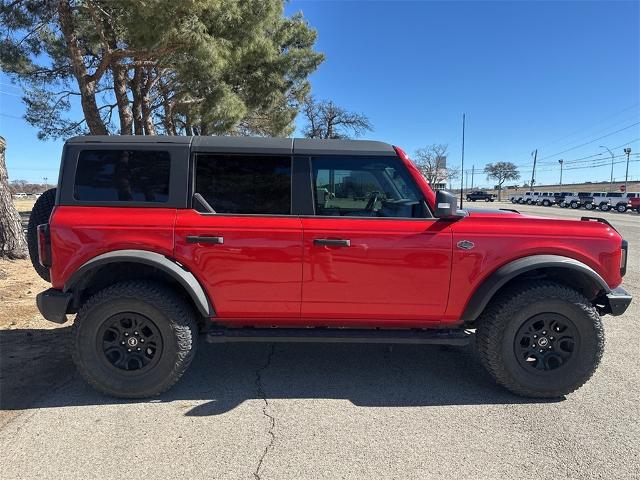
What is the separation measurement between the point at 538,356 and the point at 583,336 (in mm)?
361

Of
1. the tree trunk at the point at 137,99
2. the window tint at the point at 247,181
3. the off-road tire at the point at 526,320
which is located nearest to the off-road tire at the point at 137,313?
the window tint at the point at 247,181

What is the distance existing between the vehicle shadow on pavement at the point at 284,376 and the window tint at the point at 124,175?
1546 mm

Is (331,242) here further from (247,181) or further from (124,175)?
(124,175)

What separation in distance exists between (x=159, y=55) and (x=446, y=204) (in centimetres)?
938

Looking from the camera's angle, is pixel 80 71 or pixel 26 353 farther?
pixel 80 71

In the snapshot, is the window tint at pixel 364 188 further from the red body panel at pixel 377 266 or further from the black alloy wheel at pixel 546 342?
the black alloy wheel at pixel 546 342

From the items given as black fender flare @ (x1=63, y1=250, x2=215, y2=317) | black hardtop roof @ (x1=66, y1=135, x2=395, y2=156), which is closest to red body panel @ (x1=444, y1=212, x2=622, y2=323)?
black hardtop roof @ (x1=66, y1=135, x2=395, y2=156)

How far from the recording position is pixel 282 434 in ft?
9.36

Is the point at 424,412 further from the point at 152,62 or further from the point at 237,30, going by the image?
the point at 152,62

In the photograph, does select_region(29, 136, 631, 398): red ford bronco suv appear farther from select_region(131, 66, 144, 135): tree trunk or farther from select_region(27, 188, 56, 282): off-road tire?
select_region(131, 66, 144, 135): tree trunk

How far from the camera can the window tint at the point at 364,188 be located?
3398mm

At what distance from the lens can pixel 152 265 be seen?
3.15m

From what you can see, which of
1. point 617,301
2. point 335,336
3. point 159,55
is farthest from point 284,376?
point 159,55

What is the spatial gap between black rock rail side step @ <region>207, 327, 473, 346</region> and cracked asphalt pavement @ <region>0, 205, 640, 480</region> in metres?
0.45
